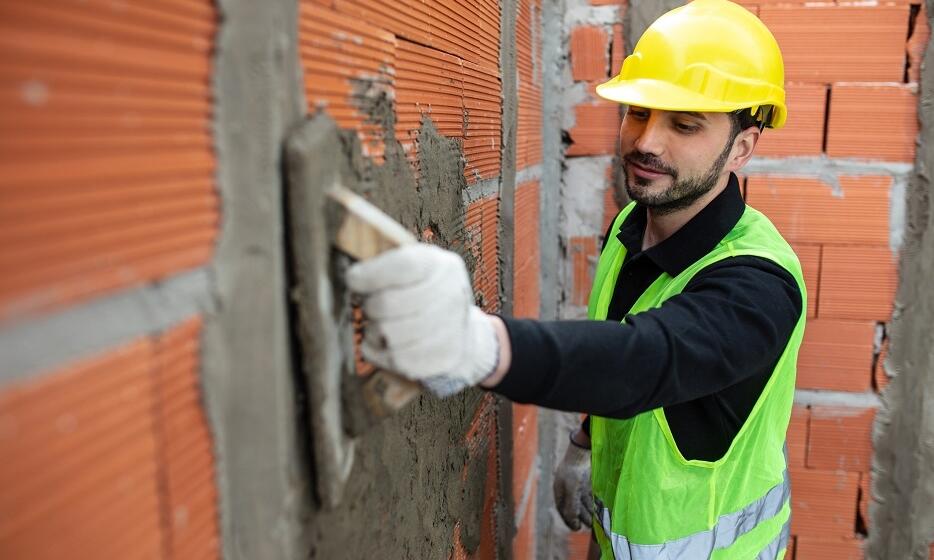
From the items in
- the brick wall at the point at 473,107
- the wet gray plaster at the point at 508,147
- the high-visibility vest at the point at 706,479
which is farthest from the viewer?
the wet gray plaster at the point at 508,147

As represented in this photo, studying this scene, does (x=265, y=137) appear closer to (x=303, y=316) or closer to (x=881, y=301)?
(x=303, y=316)

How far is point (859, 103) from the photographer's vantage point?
2.52 metres

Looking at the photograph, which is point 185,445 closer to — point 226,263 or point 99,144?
point 226,263

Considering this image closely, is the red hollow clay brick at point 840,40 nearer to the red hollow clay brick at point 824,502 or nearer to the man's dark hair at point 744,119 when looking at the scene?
the man's dark hair at point 744,119

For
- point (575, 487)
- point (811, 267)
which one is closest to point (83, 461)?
point (575, 487)

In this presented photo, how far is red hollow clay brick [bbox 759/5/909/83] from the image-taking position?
2.46 metres

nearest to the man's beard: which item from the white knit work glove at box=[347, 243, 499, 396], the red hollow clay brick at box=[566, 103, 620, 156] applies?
the white knit work glove at box=[347, 243, 499, 396]

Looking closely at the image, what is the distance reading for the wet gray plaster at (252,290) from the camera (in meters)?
0.67

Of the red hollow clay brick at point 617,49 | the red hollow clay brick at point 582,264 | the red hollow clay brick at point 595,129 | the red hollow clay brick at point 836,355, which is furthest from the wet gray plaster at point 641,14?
the red hollow clay brick at point 836,355

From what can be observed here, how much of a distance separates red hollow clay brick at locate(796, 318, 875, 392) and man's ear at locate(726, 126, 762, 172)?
3.96 feet

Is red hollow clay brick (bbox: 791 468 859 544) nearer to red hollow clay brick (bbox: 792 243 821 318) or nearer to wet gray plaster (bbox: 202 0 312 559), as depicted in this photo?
red hollow clay brick (bbox: 792 243 821 318)

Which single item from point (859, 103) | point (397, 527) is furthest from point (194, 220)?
point (859, 103)

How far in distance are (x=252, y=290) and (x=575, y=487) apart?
6.17 feet

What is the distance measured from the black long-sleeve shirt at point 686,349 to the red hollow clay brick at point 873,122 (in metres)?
1.24
